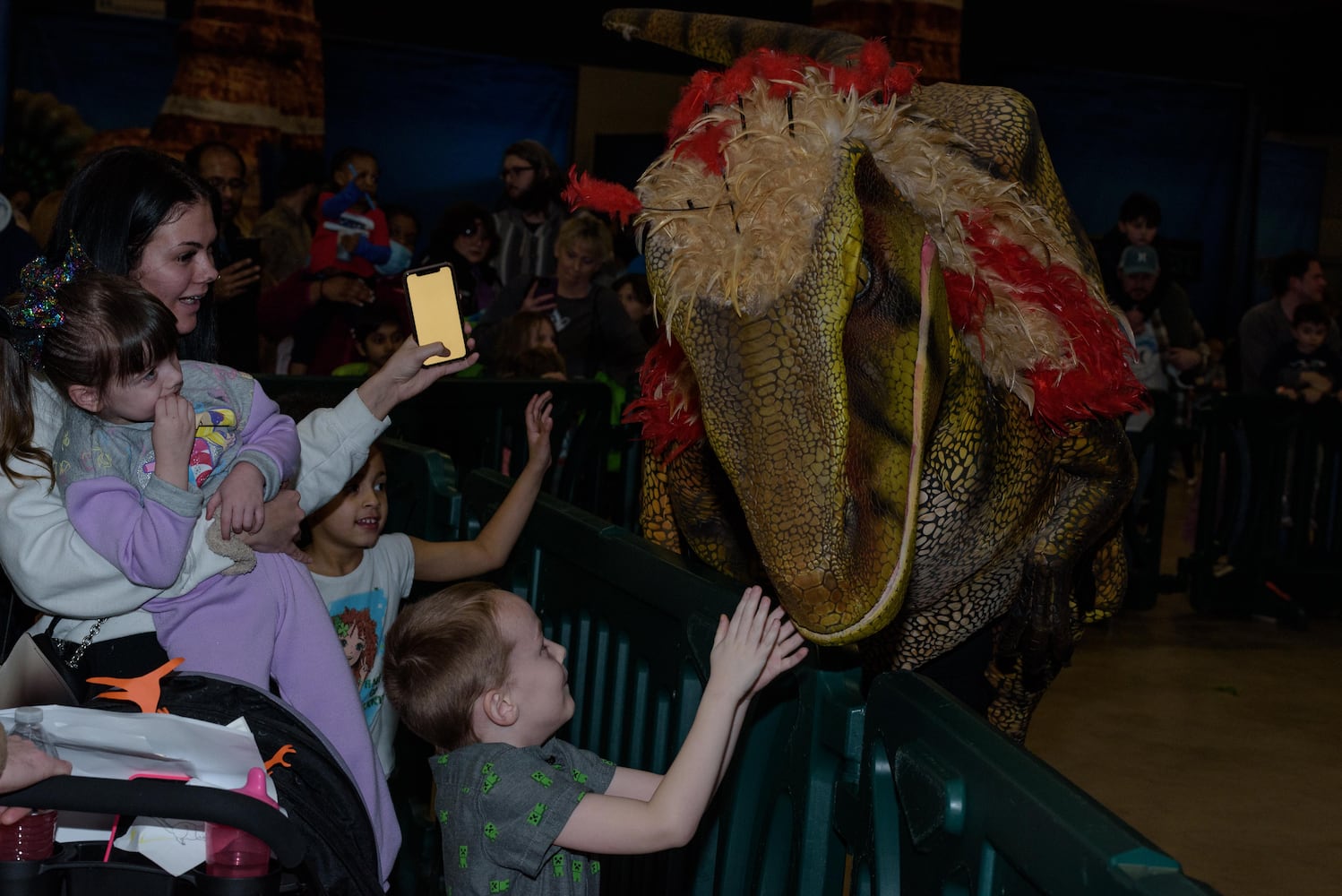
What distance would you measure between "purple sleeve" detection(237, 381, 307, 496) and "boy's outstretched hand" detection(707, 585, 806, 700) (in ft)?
2.67

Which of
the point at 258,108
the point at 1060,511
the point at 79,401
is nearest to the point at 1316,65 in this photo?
the point at 258,108

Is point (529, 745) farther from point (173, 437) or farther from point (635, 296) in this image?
point (635, 296)

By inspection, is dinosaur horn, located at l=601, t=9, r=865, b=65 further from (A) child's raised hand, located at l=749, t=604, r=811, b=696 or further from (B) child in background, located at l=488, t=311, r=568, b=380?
(B) child in background, located at l=488, t=311, r=568, b=380

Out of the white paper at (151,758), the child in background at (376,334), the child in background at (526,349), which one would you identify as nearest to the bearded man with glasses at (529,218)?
the child in background at (526,349)

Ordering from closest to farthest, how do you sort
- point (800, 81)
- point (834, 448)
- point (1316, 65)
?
point (834, 448) < point (800, 81) < point (1316, 65)

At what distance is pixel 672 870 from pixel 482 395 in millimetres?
3145

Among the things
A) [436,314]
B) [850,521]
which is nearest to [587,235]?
[436,314]

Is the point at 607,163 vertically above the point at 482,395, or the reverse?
the point at 607,163

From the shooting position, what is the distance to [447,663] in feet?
6.41

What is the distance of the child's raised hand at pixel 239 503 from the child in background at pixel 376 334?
316 centimetres

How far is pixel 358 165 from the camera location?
247 inches

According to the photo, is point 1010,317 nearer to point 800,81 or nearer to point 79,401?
point 800,81

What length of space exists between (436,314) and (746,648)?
41.3 inches

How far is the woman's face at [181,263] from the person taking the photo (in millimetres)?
2203
